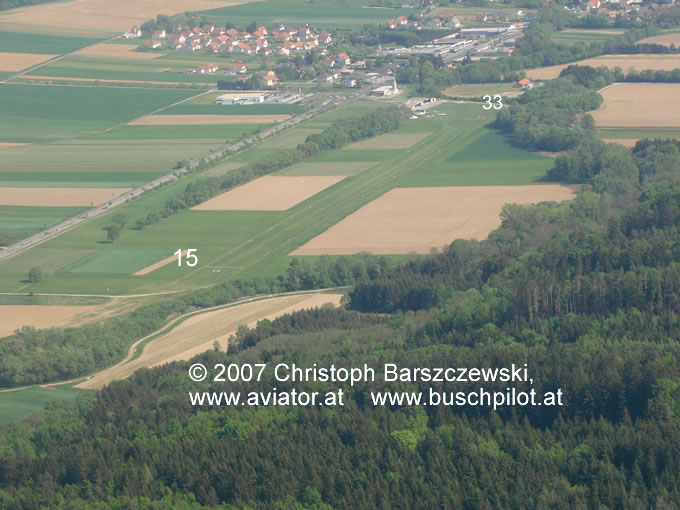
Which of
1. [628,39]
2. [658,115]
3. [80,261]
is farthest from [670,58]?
[80,261]

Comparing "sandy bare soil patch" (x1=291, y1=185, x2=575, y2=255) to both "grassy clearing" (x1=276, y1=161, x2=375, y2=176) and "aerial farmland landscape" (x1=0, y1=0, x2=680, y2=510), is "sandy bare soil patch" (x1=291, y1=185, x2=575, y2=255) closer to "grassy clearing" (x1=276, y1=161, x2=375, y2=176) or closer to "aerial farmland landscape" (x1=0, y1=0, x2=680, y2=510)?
"aerial farmland landscape" (x1=0, y1=0, x2=680, y2=510)

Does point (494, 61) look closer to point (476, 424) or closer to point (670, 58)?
point (670, 58)

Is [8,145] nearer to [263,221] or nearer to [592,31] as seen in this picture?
[263,221]

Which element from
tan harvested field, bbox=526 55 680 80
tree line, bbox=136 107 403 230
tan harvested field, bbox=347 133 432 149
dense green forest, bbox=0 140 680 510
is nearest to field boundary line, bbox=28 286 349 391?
dense green forest, bbox=0 140 680 510

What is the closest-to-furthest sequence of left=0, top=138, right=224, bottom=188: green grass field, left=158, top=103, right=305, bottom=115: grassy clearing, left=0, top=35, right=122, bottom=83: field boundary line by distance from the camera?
left=0, top=138, right=224, bottom=188: green grass field → left=158, top=103, right=305, bottom=115: grassy clearing → left=0, top=35, right=122, bottom=83: field boundary line

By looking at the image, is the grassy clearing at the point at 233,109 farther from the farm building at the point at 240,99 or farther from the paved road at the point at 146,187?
the paved road at the point at 146,187

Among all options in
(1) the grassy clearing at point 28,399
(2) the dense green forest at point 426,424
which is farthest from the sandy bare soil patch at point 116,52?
(1) the grassy clearing at point 28,399
